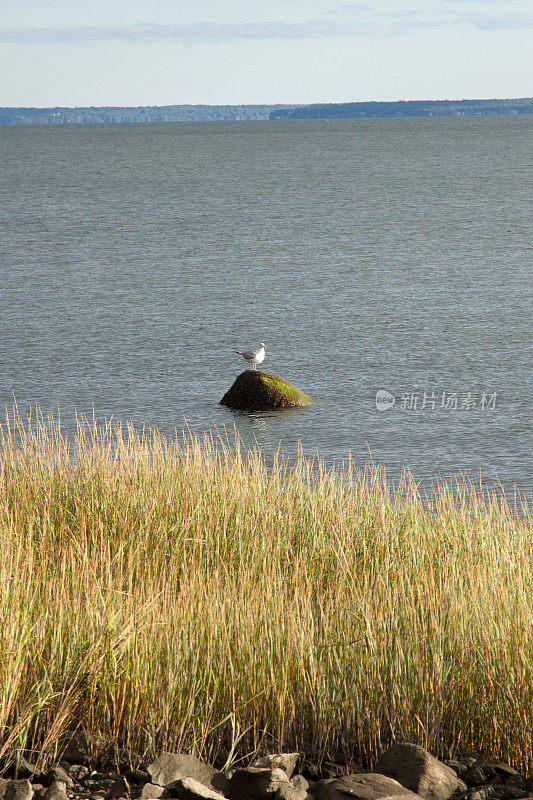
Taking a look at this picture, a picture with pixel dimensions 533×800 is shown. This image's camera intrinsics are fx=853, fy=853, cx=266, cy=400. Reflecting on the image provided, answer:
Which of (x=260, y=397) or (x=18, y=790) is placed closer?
(x=18, y=790)

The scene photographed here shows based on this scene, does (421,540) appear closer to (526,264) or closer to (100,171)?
(526,264)

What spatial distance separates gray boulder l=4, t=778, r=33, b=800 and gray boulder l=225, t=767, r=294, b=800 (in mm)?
810

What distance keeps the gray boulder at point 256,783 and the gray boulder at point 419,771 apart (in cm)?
50

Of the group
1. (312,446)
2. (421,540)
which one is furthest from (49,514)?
(312,446)

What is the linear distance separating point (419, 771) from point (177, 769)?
1033 mm

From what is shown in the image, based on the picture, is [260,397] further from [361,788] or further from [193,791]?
[193,791]

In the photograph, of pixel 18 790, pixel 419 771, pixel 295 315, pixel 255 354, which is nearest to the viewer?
pixel 18 790

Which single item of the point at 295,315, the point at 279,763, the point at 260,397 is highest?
the point at 295,315

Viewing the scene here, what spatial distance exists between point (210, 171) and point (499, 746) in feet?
342

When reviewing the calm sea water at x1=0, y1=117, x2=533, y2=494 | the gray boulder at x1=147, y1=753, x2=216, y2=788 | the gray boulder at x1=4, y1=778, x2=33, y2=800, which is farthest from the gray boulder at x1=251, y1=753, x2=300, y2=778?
the calm sea water at x1=0, y1=117, x2=533, y2=494

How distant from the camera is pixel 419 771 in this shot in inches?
143

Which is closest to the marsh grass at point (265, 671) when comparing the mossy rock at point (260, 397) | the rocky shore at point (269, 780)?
the rocky shore at point (269, 780)

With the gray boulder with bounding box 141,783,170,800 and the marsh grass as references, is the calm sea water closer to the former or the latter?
the marsh grass

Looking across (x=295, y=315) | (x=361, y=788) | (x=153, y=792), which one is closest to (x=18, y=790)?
(x=153, y=792)
